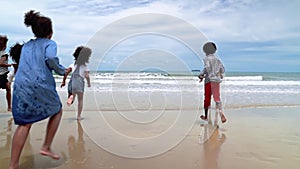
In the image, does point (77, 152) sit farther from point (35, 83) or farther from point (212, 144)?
point (212, 144)

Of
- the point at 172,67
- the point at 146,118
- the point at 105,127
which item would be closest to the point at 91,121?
the point at 105,127

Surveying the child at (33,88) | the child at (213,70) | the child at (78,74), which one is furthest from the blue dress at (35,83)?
the child at (213,70)

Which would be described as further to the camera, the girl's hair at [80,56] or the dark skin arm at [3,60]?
the girl's hair at [80,56]

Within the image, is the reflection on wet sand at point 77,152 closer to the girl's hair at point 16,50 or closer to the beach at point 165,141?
the beach at point 165,141

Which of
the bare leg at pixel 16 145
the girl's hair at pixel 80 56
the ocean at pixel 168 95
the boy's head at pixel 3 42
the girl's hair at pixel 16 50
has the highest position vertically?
the boy's head at pixel 3 42

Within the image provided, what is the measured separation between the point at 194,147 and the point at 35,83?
2265 millimetres

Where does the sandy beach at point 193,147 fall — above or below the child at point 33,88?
below

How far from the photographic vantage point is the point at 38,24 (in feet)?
10.4

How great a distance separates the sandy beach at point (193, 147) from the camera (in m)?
3.37

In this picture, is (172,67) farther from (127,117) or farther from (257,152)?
(127,117)

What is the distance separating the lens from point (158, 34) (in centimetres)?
423

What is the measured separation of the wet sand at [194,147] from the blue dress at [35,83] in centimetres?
63

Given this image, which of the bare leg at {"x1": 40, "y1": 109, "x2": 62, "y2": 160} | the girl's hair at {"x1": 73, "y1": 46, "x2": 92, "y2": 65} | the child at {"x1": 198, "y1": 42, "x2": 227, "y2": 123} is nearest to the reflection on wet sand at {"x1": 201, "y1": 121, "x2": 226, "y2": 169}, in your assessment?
the child at {"x1": 198, "y1": 42, "x2": 227, "y2": 123}

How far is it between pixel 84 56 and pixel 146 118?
1.91m
